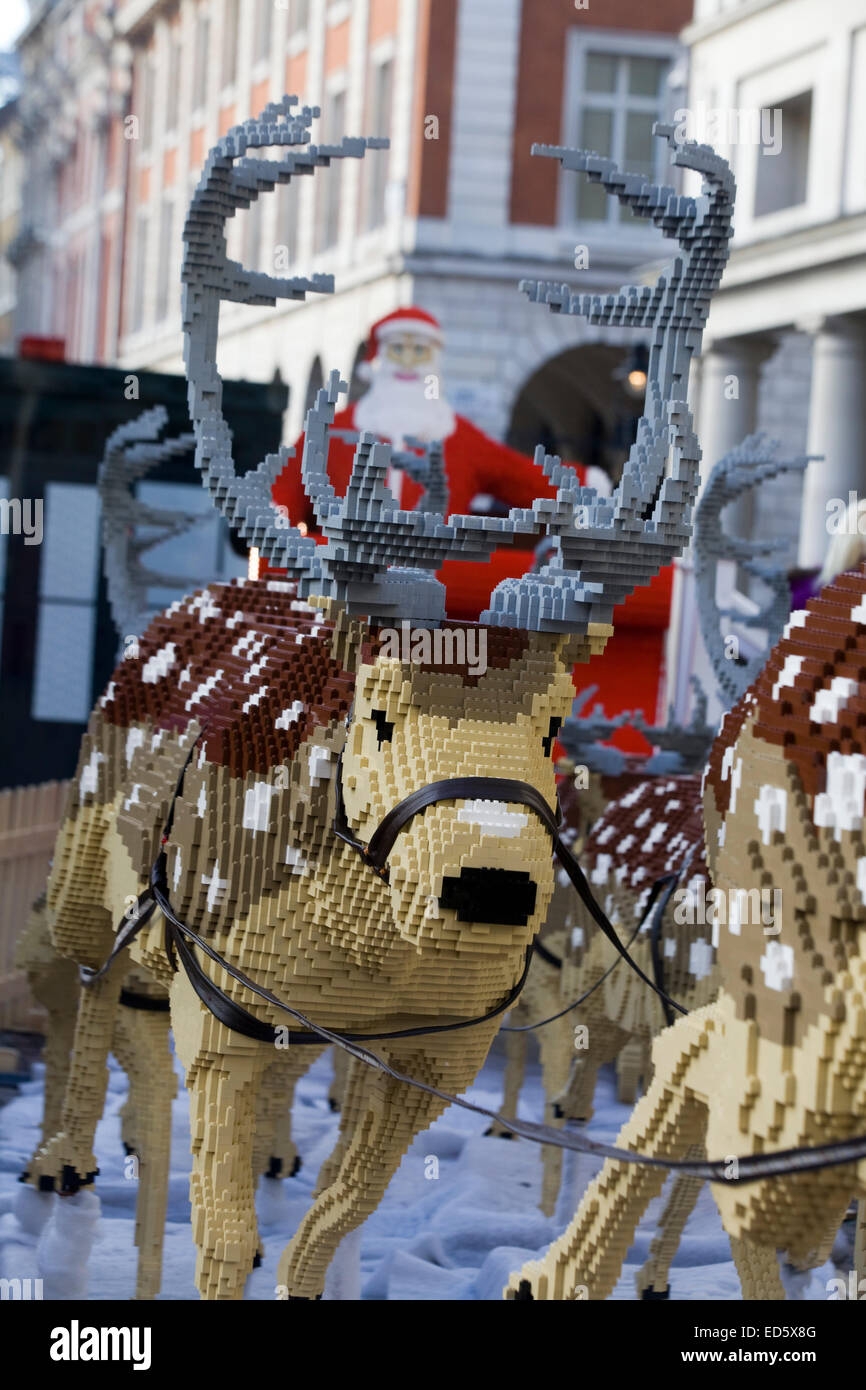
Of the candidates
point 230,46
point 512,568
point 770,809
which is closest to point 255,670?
point 770,809

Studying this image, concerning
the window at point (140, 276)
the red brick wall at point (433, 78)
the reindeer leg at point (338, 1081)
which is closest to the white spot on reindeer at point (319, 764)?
the reindeer leg at point (338, 1081)

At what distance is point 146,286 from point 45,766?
1655 centimetres

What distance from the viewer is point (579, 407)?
25.6 m

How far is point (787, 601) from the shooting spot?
21.7 ft

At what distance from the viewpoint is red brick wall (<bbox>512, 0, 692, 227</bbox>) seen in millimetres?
20172

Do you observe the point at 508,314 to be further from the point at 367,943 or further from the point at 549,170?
the point at 367,943

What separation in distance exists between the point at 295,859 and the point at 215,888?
328 mm

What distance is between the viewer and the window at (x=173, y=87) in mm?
24578

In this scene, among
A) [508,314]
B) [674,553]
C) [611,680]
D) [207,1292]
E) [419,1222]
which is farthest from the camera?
[508,314]

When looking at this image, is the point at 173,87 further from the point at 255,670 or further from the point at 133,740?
the point at 255,670

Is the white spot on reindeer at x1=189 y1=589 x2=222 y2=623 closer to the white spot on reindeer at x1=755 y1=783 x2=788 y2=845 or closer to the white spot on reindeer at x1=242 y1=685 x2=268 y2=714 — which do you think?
the white spot on reindeer at x1=242 y1=685 x2=268 y2=714

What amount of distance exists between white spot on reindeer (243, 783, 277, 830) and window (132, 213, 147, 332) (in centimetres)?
2238

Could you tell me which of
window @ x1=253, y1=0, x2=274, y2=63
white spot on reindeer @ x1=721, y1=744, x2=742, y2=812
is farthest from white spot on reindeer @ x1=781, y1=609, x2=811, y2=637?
window @ x1=253, y1=0, x2=274, y2=63

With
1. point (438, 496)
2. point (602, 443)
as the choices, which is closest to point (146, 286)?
point (602, 443)
